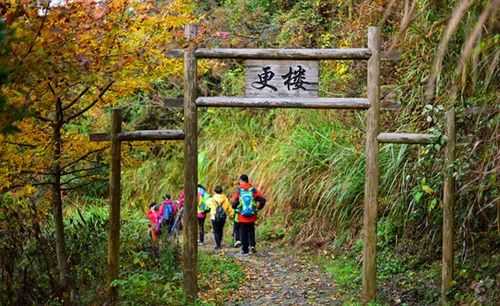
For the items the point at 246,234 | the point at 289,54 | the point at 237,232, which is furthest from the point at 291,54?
the point at 237,232

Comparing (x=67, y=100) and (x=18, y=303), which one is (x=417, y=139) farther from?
(x=18, y=303)

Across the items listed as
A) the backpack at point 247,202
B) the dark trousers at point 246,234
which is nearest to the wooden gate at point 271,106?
the backpack at point 247,202

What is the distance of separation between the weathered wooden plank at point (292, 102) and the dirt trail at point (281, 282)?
7.59 feet

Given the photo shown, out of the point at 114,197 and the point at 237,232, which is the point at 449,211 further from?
the point at 237,232

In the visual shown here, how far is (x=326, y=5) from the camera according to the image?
551 inches

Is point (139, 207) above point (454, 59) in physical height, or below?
below

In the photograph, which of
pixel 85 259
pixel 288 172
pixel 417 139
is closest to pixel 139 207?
pixel 288 172

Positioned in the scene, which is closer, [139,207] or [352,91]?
[352,91]

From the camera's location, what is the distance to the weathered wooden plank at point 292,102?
23.8 feet

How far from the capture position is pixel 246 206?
408 inches

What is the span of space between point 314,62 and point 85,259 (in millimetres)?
3687

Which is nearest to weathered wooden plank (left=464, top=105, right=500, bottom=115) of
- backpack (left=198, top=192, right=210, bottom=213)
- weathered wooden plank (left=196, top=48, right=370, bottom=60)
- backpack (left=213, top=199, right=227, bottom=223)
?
weathered wooden plank (left=196, top=48, right=370, bottom=60)

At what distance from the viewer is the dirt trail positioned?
795 cm

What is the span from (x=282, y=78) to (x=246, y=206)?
3481 millimetres
